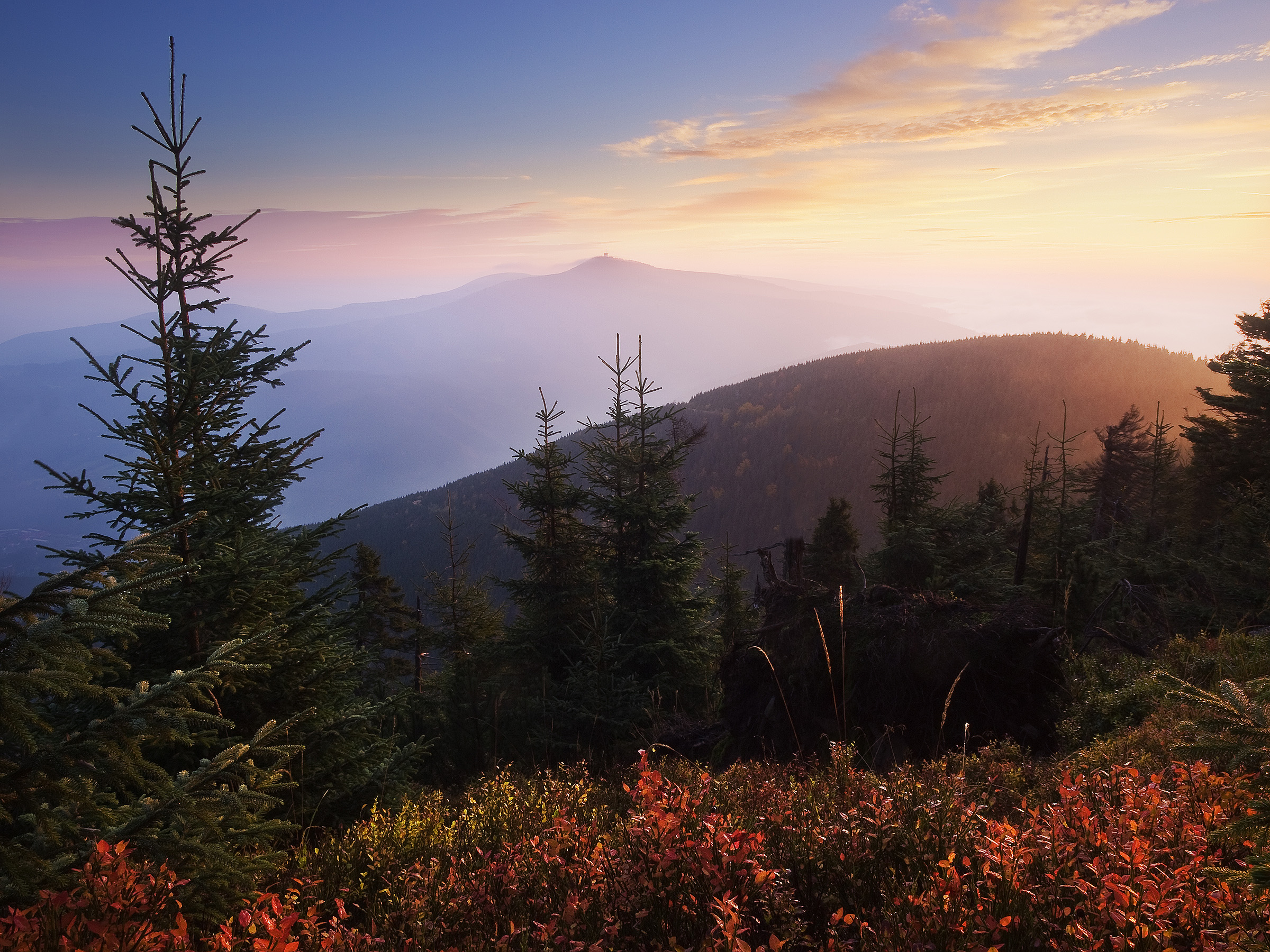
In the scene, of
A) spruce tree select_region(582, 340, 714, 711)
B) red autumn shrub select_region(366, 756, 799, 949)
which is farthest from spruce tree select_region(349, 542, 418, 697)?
red autumn shrub select_region(366, 756, 799, 949)

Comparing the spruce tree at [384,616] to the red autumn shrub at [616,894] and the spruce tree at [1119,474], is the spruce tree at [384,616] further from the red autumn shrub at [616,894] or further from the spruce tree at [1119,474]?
the spruce tree at [1119,474]

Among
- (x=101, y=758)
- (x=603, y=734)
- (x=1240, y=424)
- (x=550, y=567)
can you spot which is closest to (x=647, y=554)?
(x=550, y=567)

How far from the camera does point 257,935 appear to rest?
295cm

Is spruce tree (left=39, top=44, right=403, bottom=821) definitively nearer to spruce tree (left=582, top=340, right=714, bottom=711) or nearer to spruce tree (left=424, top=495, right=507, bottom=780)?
spruce tree (left=424, top=495, right=507, bottom=780)

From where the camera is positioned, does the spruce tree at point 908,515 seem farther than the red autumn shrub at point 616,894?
Yes

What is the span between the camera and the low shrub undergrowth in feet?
7.75

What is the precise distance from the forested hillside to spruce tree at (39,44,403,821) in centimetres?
10003

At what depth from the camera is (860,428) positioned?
127 m

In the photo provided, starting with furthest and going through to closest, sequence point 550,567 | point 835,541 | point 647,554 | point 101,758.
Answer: point 835,541 < point 550,567 < point 647,554 < point 101,758

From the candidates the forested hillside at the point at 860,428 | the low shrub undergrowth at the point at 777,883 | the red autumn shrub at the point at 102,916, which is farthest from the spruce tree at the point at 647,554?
the forested hillside at the point at 860,428

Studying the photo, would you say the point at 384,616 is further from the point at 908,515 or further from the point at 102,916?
the point at 102,916

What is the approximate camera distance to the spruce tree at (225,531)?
231 inches

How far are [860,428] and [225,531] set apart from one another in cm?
13145

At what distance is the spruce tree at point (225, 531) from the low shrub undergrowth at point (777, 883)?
2.34m
